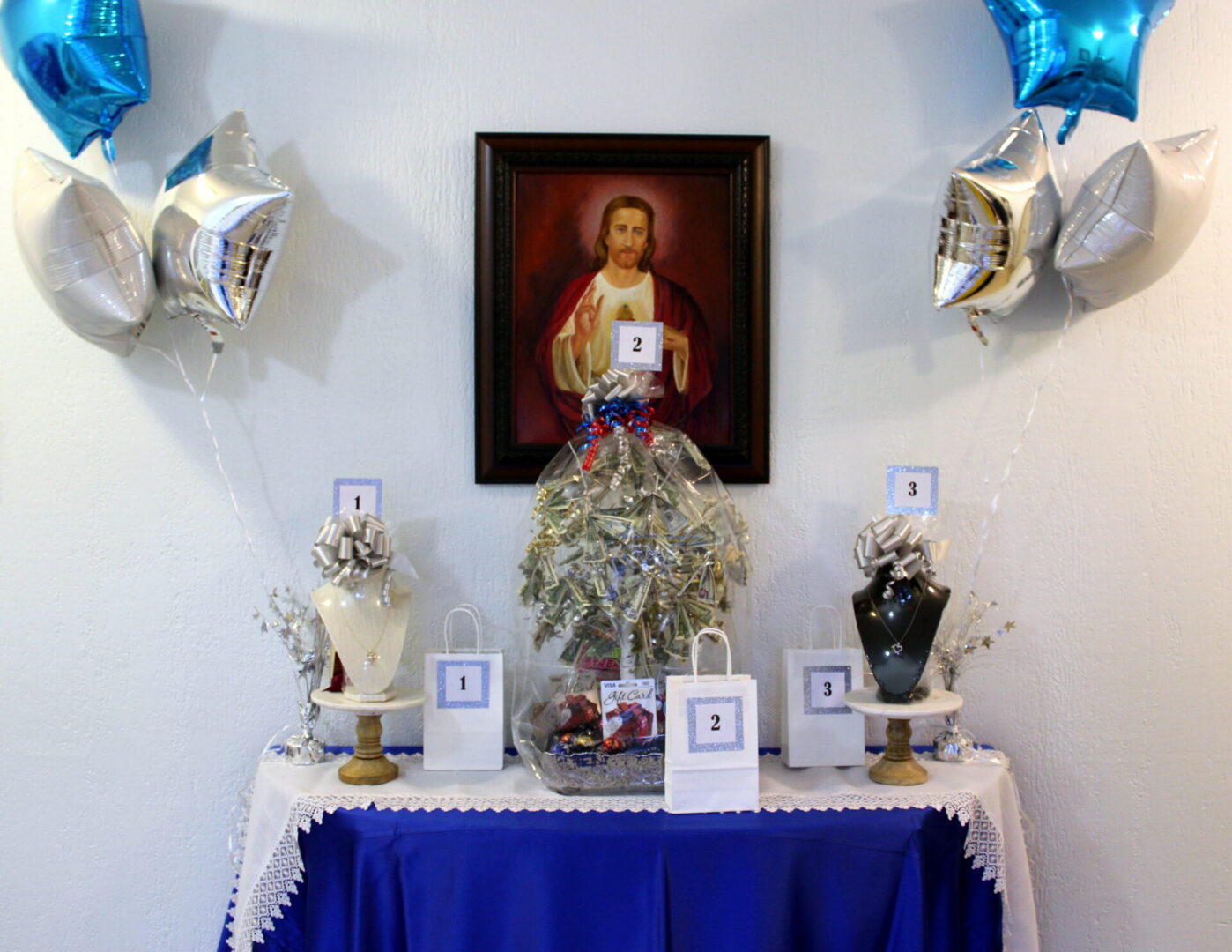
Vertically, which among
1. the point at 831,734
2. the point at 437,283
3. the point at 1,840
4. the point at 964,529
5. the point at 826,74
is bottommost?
the point at 1,840

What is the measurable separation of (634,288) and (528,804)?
966 millimetres

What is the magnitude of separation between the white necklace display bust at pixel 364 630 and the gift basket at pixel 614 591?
23cm

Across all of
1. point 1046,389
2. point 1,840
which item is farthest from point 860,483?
point 1,840

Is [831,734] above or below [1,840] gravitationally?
above

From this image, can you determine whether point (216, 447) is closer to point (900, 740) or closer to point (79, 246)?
point (79, 246)

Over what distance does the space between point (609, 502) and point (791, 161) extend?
0.81 meters

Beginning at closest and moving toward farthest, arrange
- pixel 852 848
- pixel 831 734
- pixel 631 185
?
pixel 852 848, pixel 831 734, pixel 631 185

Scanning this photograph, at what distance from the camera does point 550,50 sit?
1.91 meters

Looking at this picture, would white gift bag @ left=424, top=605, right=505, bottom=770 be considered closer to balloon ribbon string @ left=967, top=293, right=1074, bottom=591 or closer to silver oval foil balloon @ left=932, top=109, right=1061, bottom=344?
balloon ribbon string @ left=967, top=293, right=1074, bottom=591

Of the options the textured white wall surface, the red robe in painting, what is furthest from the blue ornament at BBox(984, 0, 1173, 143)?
the red robe in painting

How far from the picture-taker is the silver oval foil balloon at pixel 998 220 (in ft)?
5.62

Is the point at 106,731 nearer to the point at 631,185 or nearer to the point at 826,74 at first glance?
the point at 631,185

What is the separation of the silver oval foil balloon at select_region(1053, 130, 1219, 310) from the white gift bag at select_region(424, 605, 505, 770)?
128 centimetres

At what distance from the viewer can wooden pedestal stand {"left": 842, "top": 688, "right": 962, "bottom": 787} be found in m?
1.63
